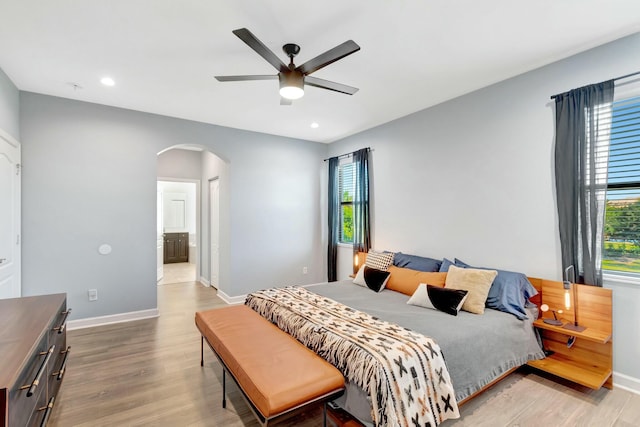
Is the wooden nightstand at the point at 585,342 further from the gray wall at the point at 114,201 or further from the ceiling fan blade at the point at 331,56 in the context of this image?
the gray wall at the point at 114,201

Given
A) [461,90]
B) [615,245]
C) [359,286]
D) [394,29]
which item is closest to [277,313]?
[359,286]

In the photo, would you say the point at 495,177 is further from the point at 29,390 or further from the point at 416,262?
the point at 29,390

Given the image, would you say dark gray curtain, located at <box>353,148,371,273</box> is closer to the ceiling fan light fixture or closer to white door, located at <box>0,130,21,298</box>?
the ceiling fan light fixture

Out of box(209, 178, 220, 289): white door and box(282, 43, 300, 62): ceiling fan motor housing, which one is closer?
box(282, 43, 300, 62): ceiling fan motor housing

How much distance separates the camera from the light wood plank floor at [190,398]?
6.88 feet

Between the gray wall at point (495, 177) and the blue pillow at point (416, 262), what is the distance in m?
0.20

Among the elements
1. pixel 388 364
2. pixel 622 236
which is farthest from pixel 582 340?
pixel 388 364

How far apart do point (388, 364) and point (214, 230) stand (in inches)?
193

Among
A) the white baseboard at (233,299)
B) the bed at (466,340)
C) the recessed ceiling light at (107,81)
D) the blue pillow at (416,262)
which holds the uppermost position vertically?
the recessed ceiling light at (107,81)

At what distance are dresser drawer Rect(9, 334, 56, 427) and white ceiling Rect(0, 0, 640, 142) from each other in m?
2.19

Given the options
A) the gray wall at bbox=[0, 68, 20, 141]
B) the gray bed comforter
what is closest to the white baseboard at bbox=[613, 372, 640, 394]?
the gray bed comforter

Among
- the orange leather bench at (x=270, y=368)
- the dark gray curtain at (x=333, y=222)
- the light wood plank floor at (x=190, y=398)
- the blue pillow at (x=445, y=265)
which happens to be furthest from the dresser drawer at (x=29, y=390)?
the dark gray curtain at (x=333, y=222)

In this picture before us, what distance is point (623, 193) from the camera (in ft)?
8.09

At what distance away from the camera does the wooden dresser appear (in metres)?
1.13
